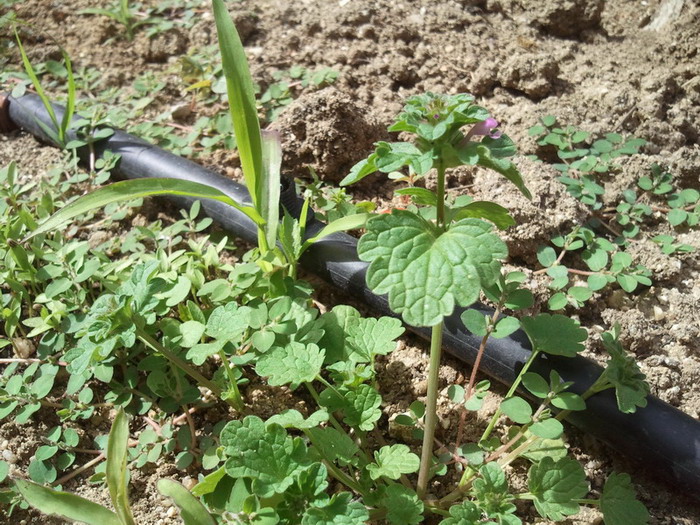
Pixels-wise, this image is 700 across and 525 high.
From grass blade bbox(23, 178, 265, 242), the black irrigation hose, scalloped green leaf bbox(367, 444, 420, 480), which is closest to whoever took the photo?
scalloped green leaf bbox(367, 444, 420, 480)

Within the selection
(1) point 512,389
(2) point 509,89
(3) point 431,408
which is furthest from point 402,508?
(2) point 509,89

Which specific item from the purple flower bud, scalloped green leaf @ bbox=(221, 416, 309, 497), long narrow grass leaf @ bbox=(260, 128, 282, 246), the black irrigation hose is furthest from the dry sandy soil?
the purple flower bud

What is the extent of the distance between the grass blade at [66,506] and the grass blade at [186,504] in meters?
0.18

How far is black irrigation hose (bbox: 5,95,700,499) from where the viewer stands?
1.37 metres

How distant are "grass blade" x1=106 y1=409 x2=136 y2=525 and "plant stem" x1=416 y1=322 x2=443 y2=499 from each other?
60cm

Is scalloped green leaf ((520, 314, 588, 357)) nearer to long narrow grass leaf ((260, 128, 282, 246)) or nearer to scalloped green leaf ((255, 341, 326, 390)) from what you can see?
scalloped green leaf ((255, 341, 326, 390))

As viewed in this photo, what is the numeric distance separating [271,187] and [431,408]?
797 mm

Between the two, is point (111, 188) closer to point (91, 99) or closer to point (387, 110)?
point (387, 110)

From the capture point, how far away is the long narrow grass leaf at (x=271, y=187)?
172cm

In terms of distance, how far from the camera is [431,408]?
49.1 inches

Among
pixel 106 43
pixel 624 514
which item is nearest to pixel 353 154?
pixel 624 514

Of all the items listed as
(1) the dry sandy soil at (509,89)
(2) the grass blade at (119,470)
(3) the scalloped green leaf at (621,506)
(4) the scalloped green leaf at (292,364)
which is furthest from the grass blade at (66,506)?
(3) the scalloped green leaf at (621,506)

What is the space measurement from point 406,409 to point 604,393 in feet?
1.58

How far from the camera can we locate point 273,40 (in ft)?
9.13
